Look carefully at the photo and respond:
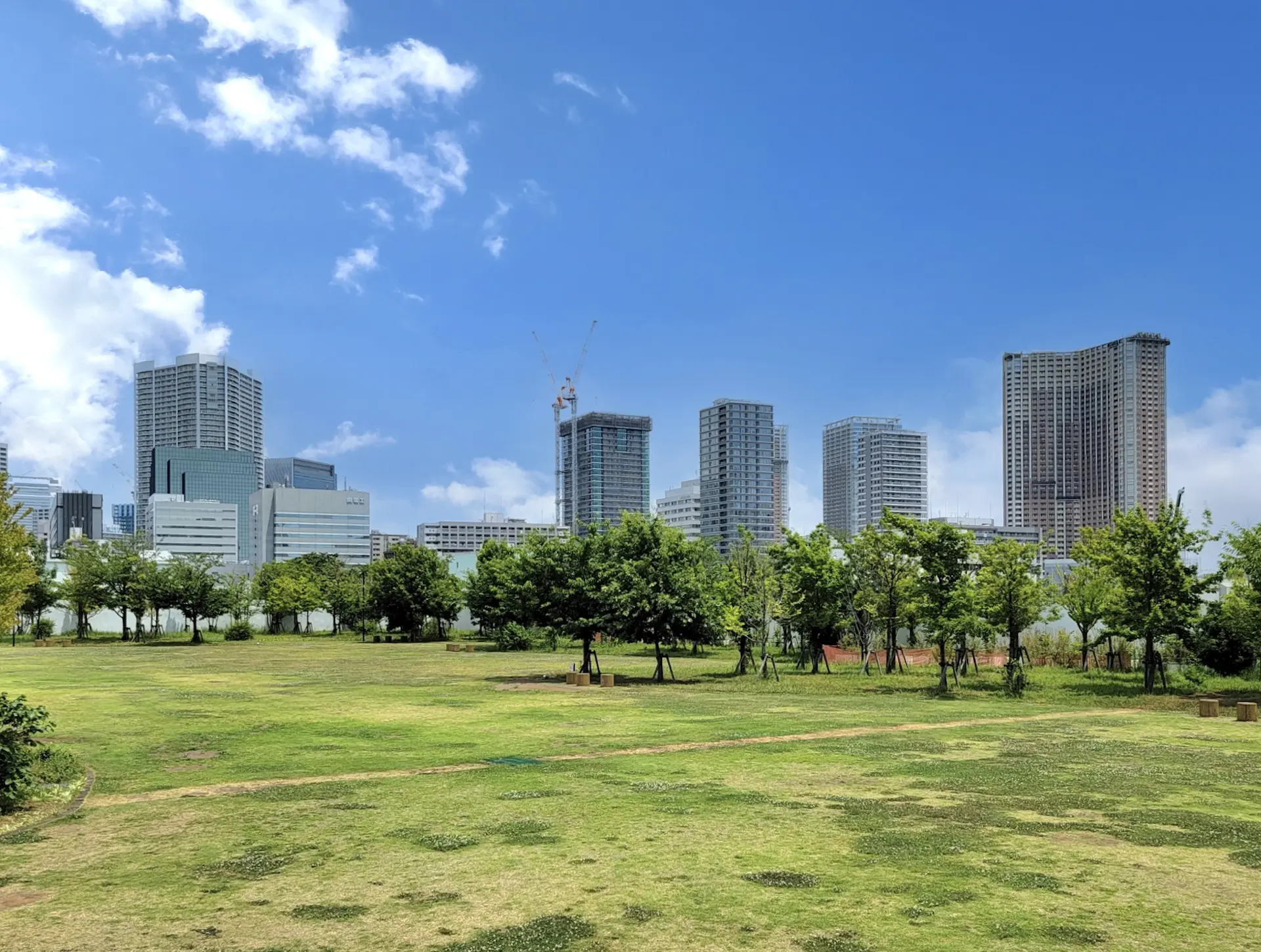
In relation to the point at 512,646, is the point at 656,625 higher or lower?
higher

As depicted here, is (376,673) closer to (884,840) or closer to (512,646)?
(512,646)

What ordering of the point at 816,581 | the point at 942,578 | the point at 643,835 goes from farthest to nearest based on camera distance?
the point at 816,581, the point at 942,578, the point at 643,835

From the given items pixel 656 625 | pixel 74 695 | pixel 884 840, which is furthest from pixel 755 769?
pixel 74 695

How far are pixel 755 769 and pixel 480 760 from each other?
5.28m

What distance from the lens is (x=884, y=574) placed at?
44344 mm

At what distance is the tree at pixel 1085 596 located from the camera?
4509 cm

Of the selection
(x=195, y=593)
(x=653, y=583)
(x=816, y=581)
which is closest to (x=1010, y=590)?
(x=816, y=581)

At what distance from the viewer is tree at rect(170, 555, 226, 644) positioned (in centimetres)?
7481

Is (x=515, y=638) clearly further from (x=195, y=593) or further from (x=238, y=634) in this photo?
(x=238, y=634)

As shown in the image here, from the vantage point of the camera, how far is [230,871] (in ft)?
36.9

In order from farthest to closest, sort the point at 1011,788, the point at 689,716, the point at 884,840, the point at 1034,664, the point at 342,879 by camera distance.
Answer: the point at 1034,664 < the point at 689,716 < the point at 1011,788 < the point at 884,840 < the point at 342,879

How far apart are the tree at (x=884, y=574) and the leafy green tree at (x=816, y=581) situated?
0.66m

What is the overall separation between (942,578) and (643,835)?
88.8 feet

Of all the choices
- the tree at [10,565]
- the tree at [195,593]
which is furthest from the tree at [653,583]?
the tree at [195,593]
